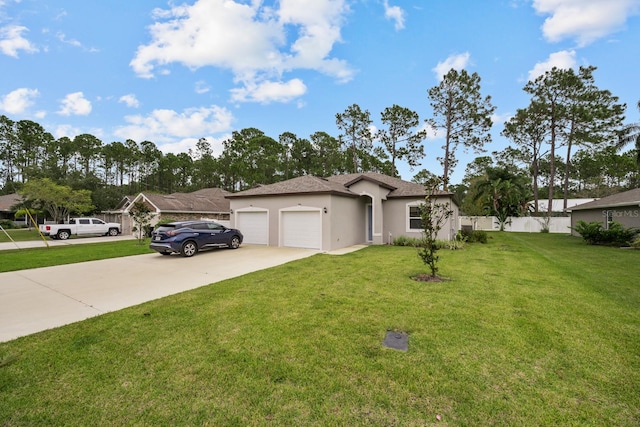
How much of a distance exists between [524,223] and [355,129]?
19.3 metres

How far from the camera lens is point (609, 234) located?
45.9ft

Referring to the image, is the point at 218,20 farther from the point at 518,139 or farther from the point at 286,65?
the point at 518,139

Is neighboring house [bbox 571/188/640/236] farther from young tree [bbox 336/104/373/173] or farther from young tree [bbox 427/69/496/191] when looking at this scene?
young tree [bbox 336/104/373/173]

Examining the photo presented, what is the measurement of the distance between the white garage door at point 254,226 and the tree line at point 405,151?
11.8 meters

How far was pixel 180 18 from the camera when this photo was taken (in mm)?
10836

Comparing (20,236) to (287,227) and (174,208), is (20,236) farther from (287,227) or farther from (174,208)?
(287,227)

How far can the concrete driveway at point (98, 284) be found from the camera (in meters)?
4.61

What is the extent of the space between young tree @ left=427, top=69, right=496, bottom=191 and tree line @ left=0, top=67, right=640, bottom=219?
8 cm

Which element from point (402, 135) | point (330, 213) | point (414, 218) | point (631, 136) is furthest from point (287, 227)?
point (631, 136)

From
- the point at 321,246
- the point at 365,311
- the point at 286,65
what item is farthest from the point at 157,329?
the point at 286,65

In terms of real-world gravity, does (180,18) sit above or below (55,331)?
above

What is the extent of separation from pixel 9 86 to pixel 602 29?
30.4 m

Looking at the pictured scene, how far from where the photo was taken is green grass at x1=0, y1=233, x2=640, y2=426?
7.64ft

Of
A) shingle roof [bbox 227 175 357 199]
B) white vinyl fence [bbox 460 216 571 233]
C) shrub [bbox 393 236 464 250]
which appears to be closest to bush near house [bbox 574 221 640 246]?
shrub [bbox 393 236 464 250]
